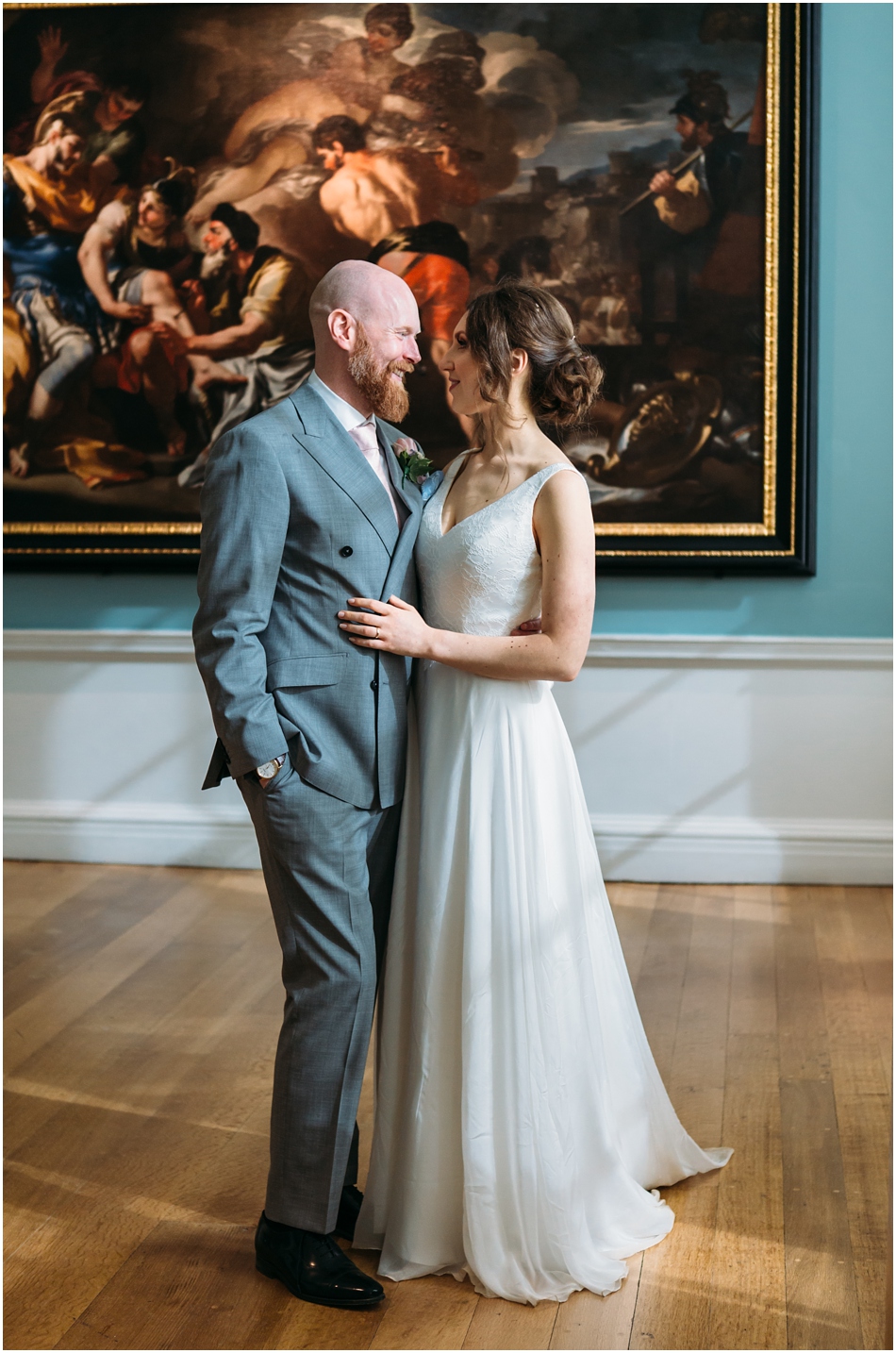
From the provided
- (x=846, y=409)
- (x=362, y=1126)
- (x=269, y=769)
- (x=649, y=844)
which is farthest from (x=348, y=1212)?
(x=846, y=409)

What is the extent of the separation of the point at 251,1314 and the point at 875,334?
13.6ft

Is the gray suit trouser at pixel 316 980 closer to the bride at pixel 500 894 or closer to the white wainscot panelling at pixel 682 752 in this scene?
the bride at pixel 500 894

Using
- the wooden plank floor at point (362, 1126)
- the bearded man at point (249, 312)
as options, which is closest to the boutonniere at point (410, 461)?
the wooden plank floor at point (362, 1126)

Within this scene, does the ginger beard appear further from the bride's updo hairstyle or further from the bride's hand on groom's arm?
the bride's hand on groom's arm

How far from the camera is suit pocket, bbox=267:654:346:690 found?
2428 mm

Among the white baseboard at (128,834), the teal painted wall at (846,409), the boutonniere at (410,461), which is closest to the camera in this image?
the boutonniere at (410,461)

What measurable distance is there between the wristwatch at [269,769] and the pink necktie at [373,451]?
574mm

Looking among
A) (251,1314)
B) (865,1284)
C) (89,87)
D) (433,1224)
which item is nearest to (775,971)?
(865,1284)

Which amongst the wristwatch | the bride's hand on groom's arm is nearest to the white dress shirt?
the bride's hand on groom's arm

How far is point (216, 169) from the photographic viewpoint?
201 inches

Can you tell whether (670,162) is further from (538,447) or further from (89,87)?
(538,447)

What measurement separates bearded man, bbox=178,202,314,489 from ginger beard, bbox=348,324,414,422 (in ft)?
9.03

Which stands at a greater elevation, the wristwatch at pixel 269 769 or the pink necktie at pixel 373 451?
the pink necktie at pixel 373 451

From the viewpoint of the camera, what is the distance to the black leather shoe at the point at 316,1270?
8.04 ft
